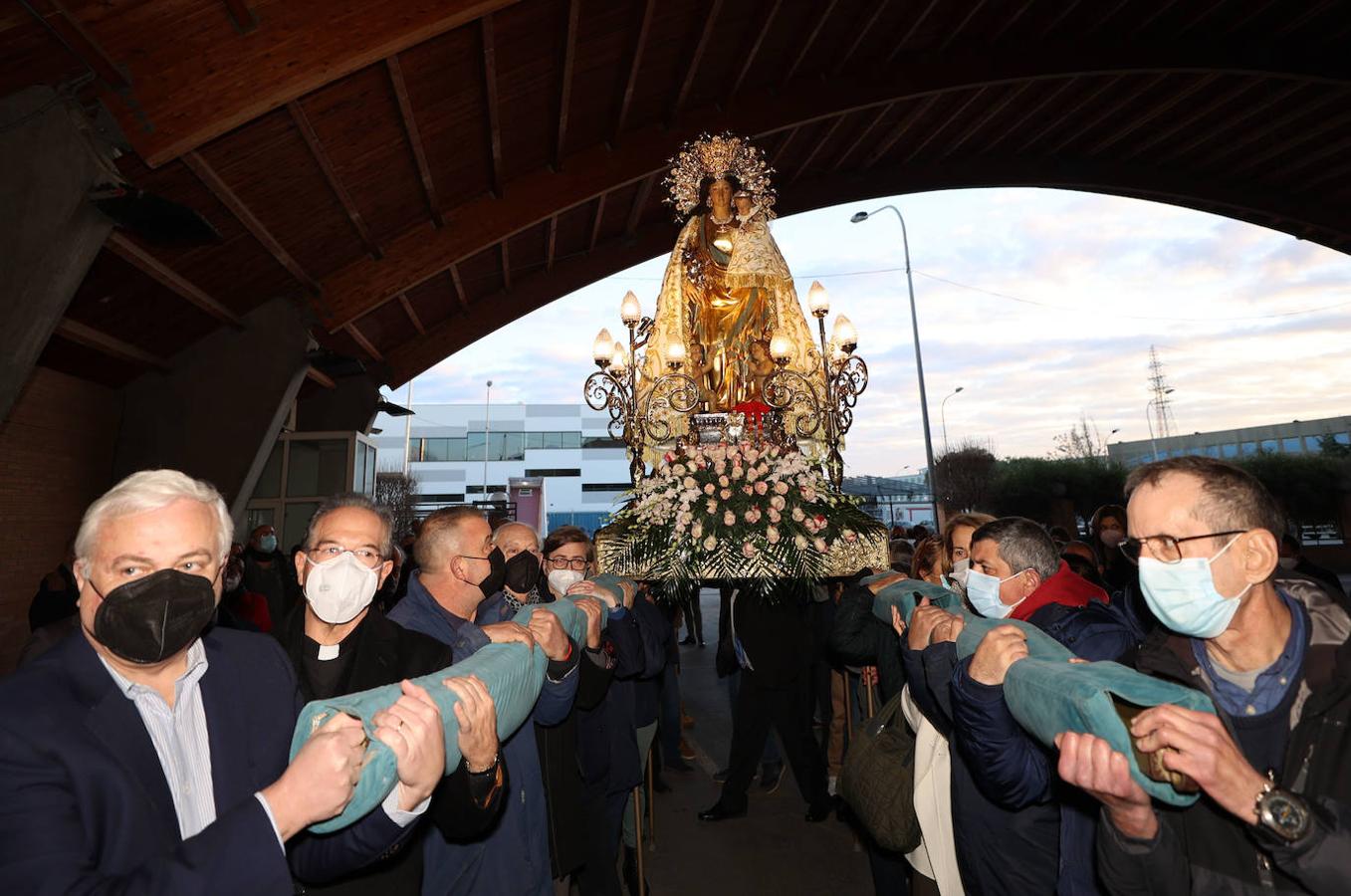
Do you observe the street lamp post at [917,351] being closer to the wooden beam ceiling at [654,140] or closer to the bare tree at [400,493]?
the wooden beam ceiling at [654,140]

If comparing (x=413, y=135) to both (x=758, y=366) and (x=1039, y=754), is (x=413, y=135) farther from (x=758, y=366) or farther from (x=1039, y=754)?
(x=1039, y=754)

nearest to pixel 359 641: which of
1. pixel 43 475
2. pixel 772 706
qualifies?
pixel 772 706

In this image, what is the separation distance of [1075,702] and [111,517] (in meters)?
1.95

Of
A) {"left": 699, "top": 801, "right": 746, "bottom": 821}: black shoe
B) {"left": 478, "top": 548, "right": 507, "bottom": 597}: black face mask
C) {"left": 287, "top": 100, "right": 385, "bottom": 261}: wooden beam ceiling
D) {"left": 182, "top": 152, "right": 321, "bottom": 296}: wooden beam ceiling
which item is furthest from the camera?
{"left": 287, "top": 100, "right": 385, "bottom": 261}: wooden beam ceiling

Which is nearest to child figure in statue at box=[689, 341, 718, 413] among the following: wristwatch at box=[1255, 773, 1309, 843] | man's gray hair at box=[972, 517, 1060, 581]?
man's gray hair at box=[972, 517, 1060, 581]

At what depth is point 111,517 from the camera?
142cm

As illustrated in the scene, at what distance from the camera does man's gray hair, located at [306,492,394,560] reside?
7.27 feet

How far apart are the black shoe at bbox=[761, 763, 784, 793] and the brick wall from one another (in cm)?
871

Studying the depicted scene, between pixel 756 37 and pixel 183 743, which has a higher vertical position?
pixel 756 37

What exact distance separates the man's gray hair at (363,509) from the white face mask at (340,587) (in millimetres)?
96

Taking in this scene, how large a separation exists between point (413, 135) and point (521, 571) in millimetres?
7260

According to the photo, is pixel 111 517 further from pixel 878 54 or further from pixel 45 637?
pixel 878 54

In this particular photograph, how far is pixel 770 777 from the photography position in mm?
5762

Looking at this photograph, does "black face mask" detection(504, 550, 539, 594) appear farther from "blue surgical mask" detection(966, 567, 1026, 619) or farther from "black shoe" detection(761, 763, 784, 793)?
"black shoe" detection(761, 763, 784, 793)
